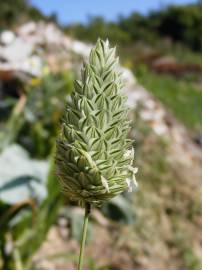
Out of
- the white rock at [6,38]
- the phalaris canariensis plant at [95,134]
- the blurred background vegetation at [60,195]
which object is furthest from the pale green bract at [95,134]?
the white rock at [6,38]

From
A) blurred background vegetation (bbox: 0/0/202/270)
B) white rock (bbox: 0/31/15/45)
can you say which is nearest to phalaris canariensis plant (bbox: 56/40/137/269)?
blurred background vegetation (bbox: 0/0/202/270)

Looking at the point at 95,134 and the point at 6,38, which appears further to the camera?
the point at 6,38

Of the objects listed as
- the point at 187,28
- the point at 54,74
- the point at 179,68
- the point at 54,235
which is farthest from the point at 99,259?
the point at 187,28

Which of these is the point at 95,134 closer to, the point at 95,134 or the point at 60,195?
the point at 95,134

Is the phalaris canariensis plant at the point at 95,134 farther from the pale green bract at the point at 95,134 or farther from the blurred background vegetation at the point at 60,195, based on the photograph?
the blurred background vegetation at the point at 60,195

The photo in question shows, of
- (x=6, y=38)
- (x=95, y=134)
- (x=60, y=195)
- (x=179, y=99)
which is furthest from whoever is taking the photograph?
(x=179, y=99)

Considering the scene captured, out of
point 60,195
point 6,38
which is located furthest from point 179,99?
point 60,195
